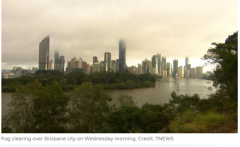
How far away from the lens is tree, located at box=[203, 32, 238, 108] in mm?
2369

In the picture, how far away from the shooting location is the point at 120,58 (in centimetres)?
3031

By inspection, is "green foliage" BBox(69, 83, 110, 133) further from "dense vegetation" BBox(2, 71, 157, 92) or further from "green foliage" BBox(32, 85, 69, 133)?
"dense vegetation" BBox(2, 71, 157, 92)

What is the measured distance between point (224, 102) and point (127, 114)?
1.84 meters

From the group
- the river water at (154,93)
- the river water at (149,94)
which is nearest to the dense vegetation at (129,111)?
the river water at (149,94)

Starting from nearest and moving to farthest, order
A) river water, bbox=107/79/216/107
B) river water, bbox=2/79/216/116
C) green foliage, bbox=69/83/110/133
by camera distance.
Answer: green foliage, bbox=69/83/110/133, river water, bbox=2/79/216/116, river water, bbox=107/79/216/107

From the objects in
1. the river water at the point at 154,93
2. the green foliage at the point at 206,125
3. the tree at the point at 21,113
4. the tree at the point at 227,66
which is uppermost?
the tree at the point at 227,66

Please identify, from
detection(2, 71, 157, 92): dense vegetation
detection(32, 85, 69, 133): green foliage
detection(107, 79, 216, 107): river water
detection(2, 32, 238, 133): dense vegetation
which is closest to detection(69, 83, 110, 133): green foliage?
detection(2, 32, 238, 133): dense vegetation

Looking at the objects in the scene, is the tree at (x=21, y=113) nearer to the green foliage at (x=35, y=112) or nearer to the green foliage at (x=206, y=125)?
the green foliage at (x=35, y=112)

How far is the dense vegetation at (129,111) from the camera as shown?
87.7 inches

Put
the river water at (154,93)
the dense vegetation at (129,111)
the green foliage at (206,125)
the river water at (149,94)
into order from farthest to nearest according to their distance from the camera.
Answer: the river water at (154,93) < the river water at (149,94) < the dense vegetation at (129,111) < the green foliage at (206,125)

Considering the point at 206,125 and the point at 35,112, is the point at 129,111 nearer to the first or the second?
the point at 206,125

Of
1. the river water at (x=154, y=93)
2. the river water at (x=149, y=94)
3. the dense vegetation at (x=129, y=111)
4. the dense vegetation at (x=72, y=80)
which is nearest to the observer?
the dense vegetation at (x=129, y=111)
